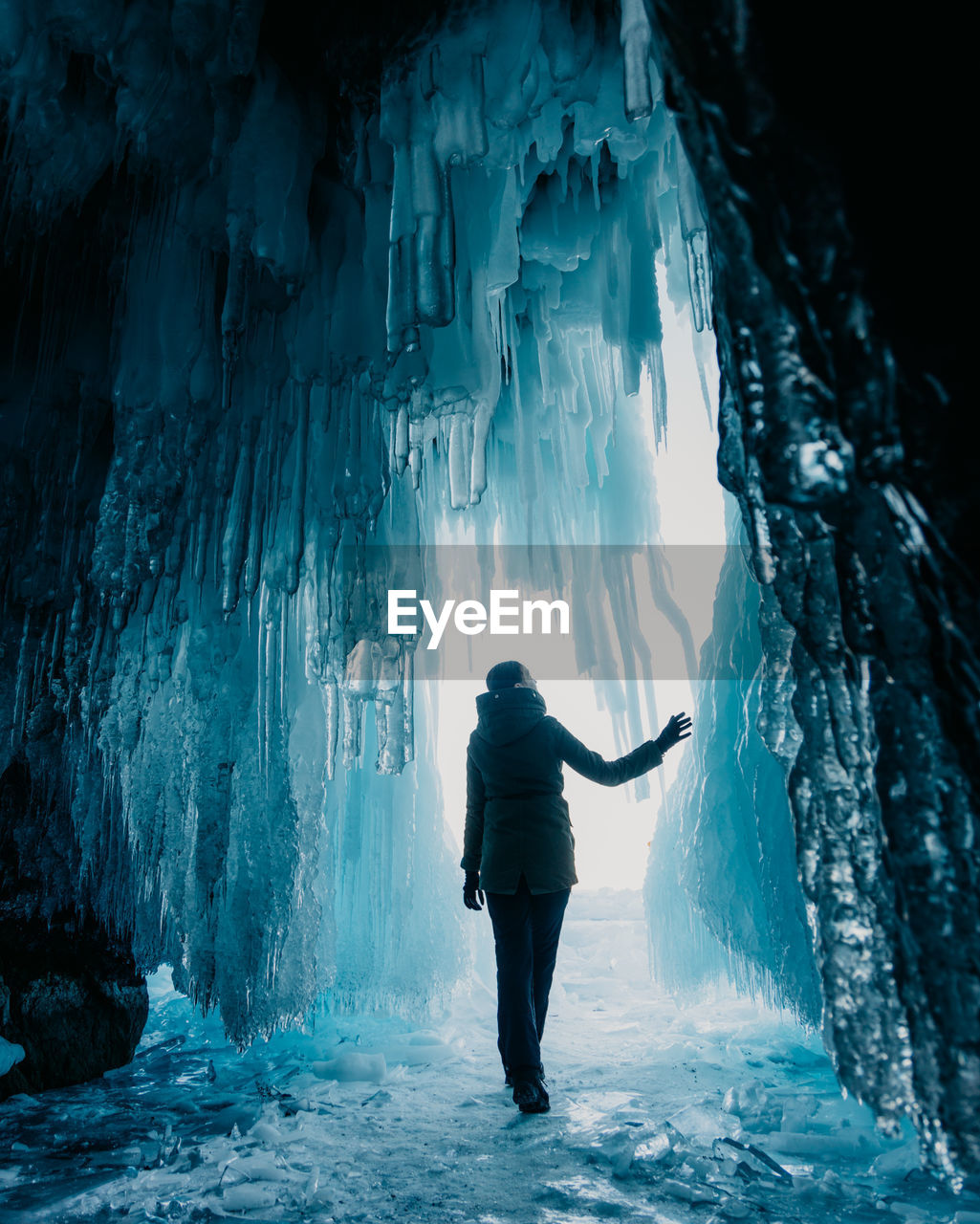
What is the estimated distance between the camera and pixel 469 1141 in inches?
85.7

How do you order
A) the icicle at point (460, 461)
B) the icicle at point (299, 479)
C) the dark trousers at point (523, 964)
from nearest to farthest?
1. the dark trousers at point (523, 964)
2. the icicle at point (299, 479)
3. the icicle at point (460, 461)

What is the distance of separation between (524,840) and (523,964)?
15.9 inches

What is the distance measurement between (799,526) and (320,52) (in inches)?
129

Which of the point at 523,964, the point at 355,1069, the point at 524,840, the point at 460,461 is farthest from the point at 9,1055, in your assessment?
the point at 460,461

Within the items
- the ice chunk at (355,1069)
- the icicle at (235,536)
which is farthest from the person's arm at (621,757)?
the icicle at (235,536)

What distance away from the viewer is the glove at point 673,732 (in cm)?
252

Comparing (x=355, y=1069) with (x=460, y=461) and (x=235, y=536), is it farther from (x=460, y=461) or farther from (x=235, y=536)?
(x=460, y=461)

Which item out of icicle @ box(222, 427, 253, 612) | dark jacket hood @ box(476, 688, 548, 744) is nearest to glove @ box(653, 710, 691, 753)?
dark jacket hood @ box(476, 688, 548, 744)

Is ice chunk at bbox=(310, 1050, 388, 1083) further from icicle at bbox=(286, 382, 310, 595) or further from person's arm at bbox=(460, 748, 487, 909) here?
icicle at bbox=(286, 382, 310, 595)

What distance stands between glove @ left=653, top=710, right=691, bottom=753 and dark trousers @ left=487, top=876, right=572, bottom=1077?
0.61 metres

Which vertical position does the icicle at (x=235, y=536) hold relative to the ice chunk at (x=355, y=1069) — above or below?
above

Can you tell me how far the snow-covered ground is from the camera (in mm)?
1733

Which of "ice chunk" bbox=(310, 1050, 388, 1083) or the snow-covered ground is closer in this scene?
the snow-covered ground

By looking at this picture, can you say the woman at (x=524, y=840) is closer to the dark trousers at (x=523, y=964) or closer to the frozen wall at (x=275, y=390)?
the dark trousers at (x=523, y=964)
